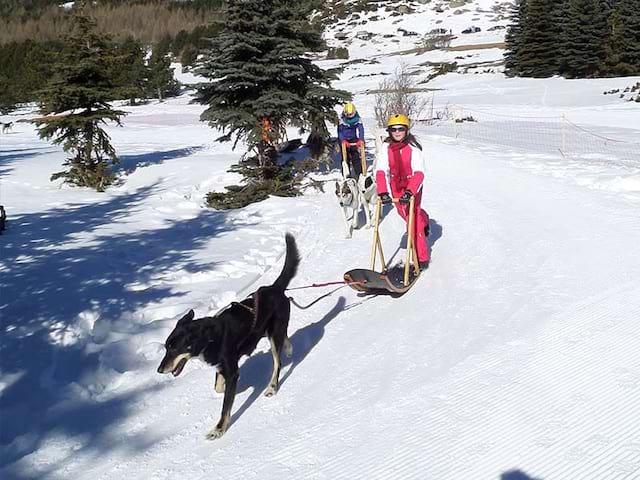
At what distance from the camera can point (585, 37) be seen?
46531 millimetres

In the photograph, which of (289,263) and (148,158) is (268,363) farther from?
(148,158)

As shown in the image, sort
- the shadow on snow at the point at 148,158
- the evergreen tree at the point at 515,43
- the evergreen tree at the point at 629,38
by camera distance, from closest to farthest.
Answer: the shadow on snow at the point at 148,158
the evergreen tree at the point at 629,38
the evergreen tree at the point at 515,43

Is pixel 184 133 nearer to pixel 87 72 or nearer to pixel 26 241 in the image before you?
pixel 87 72

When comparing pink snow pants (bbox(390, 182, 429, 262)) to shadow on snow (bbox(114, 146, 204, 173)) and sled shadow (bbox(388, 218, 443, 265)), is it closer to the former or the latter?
sled shadow (bbox(388, 218, 443, 265))

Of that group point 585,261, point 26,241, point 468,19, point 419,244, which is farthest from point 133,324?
point 468,19

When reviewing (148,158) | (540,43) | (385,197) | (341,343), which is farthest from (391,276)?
(540,43)

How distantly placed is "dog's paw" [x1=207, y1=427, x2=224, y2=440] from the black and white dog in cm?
500

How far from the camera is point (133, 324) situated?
5.62 m

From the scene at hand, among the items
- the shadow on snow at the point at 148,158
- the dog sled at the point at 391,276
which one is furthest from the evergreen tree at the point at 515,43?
the dog sled at the point at 391,276

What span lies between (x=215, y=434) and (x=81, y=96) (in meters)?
12.2

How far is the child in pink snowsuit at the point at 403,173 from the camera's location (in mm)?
6148

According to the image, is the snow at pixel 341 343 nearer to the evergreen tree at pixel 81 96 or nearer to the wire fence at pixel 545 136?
the evergreen tree at pixel 81 96

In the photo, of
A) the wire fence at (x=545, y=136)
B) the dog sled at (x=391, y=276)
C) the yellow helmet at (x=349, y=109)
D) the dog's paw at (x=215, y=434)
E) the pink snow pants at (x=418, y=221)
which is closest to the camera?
the dog's paw at (x=215, y=434)

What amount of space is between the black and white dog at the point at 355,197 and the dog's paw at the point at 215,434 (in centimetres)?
500
